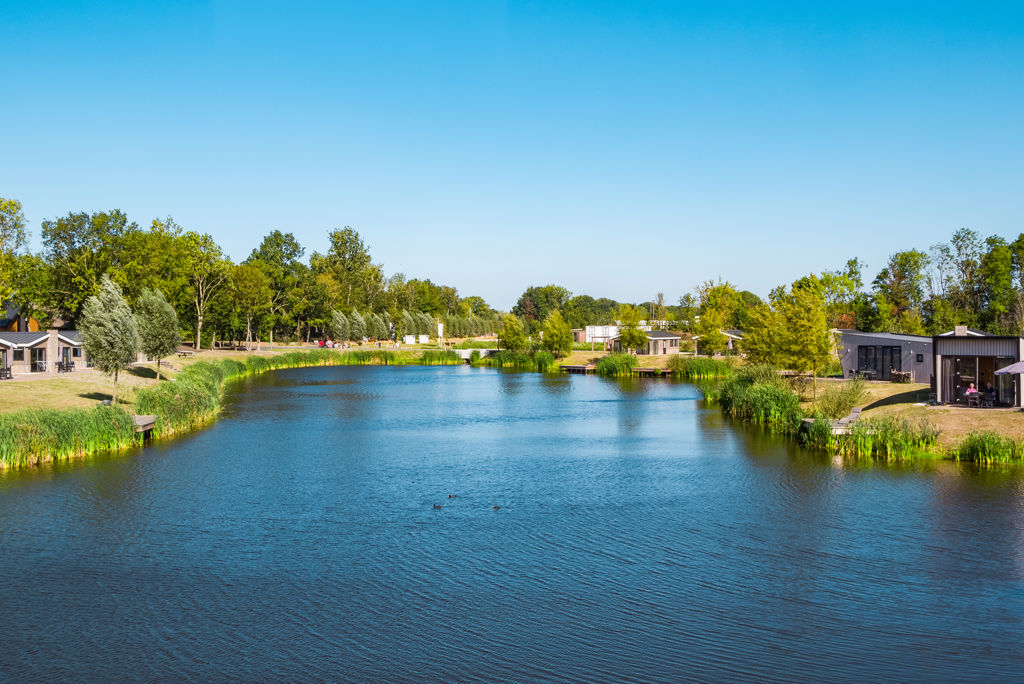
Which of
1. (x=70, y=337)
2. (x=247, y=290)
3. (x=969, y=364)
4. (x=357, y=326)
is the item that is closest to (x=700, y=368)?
(x=969, y=364)

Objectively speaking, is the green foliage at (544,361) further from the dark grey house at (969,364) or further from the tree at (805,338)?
the dark grey house at (969,364)

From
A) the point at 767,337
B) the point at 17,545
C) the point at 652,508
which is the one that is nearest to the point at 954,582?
the point at 652,508

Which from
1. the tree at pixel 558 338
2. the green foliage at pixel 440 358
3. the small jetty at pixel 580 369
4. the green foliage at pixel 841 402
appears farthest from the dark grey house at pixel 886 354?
the green foliage at pixel 440 358

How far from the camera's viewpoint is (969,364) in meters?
34.2

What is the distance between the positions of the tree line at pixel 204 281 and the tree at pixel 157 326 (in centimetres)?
420

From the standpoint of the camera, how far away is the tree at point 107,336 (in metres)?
36.0

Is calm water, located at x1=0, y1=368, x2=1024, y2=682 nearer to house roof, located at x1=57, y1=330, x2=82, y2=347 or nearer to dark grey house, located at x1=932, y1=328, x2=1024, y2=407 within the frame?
dark grey house, located at x1=932, y1=328, x2=1024, y2=407

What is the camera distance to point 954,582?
1534 centimetres

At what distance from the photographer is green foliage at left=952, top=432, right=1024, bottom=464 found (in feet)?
86.6

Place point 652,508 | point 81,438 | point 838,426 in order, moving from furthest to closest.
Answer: point 838,426 < point 81,438 < point 652,508

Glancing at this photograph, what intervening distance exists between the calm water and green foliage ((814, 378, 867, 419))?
5.69 meters

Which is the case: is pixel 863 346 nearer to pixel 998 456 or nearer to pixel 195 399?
pixel 998 456

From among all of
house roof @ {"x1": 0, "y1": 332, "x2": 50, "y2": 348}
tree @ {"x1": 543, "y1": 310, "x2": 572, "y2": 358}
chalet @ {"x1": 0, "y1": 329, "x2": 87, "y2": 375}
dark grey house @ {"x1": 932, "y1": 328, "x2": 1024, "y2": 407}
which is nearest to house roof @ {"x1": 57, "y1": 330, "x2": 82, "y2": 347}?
chalet @ {"x1": 0, "y1": 329, "x2": 87, "y2": 375}

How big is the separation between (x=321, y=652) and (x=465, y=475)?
567 inches
